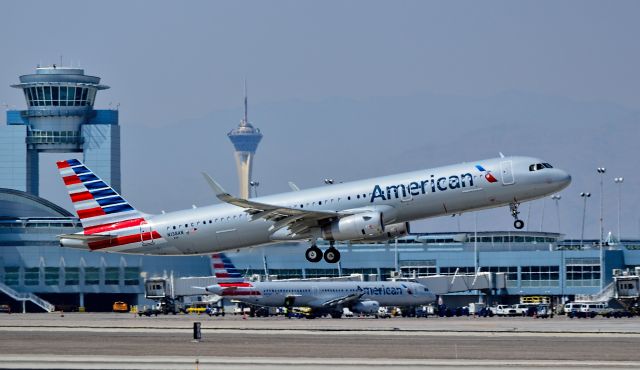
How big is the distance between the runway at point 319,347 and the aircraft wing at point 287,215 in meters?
7.35

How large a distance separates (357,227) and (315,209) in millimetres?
3744

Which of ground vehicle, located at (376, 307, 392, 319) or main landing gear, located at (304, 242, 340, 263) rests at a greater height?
main landing gear, located at (304, 242, 340, 263)

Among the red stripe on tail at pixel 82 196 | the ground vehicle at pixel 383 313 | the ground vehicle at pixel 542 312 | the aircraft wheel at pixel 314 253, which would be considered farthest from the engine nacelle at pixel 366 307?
the aircraft wheel at pixel 314 253

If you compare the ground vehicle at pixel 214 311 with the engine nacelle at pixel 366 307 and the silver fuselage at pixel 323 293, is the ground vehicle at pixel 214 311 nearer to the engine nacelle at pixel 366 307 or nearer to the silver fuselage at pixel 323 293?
the silver fuselage at pixel 323 293

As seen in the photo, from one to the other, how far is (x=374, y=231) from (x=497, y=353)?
19.1 m

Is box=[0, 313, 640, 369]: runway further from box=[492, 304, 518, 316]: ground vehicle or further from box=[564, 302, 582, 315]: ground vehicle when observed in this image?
box=[492, 304, 518, 316]: ground vehicle

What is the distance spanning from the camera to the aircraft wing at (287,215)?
91938mm

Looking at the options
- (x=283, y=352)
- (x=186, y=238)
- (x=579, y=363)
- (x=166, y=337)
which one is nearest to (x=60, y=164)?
(x=186, y=238)

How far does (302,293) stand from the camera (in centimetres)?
14800

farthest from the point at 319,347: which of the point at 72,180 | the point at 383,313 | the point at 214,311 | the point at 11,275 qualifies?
the point at 11,275

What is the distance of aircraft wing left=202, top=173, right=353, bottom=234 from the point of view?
91938mm

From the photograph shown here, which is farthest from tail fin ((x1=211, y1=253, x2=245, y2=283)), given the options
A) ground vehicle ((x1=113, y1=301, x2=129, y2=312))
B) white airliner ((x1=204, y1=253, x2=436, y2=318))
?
ground vehicle ((x1=113, y1=301, x2=129, y2=312))

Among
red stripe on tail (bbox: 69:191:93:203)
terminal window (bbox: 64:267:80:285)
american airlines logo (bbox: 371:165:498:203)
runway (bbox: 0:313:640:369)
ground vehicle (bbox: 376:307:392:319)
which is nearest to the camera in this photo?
runway (bbox: 0:313:640:369)

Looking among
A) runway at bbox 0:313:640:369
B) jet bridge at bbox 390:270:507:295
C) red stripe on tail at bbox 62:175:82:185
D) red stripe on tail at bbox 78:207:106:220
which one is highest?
red stripe on tail at bbox 62:175:82:185
